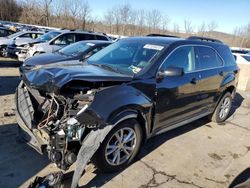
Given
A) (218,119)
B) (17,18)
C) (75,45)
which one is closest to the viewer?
(218,119)

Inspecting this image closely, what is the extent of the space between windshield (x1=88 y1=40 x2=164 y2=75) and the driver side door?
0.98ft

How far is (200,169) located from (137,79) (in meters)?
1.72

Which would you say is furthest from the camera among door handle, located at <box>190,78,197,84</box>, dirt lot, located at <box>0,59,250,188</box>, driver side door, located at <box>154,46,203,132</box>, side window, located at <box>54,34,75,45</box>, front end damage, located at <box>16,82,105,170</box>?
side window, located at <box>54,34,75,45</box>

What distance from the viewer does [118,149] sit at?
3.86m

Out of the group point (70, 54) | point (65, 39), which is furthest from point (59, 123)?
point (65, 39)

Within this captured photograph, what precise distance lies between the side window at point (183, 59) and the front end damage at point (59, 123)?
1482 millimetres

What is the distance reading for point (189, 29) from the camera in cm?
4669

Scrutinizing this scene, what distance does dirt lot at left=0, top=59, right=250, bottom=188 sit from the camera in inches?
147

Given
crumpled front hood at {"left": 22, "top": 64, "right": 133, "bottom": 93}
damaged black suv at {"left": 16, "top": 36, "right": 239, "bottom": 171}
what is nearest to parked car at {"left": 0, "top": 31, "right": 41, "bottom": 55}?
damaged black suv at {"left": 16, "top": 36, "right": 239, "bottom": 171}

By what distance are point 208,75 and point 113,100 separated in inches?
101

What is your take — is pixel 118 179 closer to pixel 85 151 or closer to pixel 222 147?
pixel 85 151

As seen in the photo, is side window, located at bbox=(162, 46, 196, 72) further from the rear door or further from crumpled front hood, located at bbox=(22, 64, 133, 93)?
crumpled front hood, located at bbox=(22, 64, 133, 93)

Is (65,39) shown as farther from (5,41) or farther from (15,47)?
(5,41)

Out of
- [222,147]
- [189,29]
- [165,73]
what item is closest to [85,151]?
[165,73]
